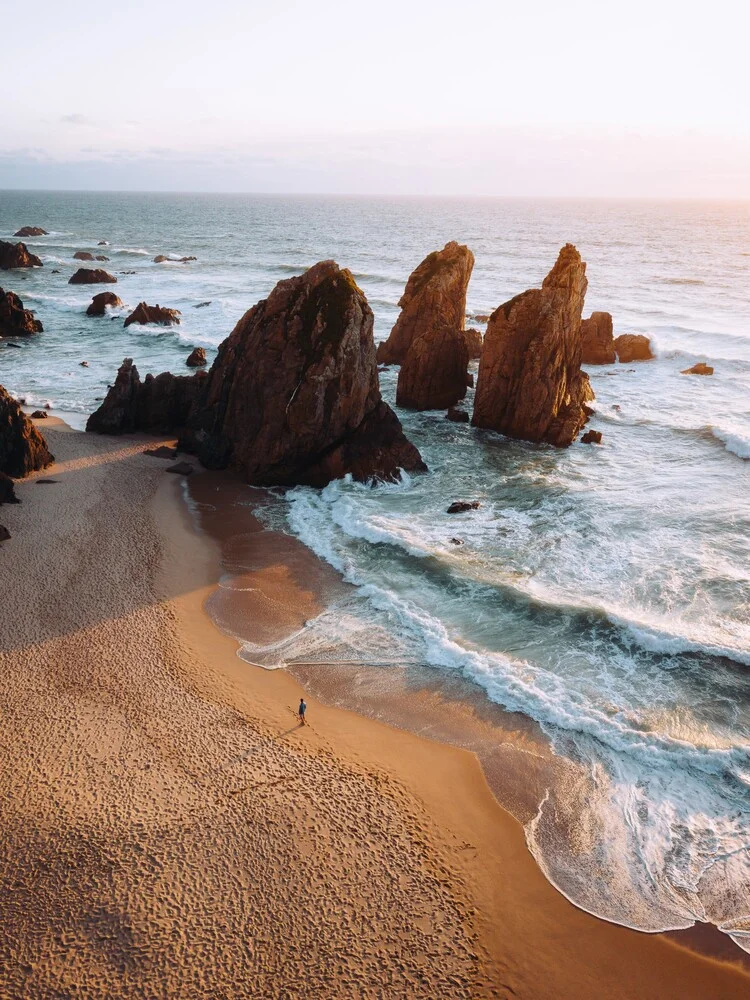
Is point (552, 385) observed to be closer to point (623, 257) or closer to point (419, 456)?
point (419, 456)

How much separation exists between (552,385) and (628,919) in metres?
25.9

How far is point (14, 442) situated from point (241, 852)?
21.2m

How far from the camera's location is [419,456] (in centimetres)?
3173

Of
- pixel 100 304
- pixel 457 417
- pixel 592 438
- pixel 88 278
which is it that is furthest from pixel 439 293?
pixel 88 278

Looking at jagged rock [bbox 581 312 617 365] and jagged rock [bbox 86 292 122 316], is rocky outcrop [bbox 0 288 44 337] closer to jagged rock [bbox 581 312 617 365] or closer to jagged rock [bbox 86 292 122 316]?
jagged rock [bbox 86 292 122 316]

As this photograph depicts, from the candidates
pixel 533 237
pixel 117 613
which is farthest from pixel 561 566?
pixel 533 237

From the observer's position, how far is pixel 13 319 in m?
55.2

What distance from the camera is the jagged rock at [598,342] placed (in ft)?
168

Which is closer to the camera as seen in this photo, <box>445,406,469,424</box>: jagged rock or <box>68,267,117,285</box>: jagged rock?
<box>445,406,469,424</box>: jagged rock

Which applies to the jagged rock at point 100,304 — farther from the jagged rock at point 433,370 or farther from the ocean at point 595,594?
the jagged rock at point 433,370

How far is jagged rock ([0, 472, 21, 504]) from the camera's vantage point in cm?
2559

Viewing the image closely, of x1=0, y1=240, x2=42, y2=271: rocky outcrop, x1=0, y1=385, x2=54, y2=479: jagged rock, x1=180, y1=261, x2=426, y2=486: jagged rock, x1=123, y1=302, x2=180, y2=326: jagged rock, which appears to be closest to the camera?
x1=0, y1=385, x2=54, y2=479: jagged rock

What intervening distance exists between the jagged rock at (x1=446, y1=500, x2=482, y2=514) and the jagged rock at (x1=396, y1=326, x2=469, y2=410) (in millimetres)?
12595

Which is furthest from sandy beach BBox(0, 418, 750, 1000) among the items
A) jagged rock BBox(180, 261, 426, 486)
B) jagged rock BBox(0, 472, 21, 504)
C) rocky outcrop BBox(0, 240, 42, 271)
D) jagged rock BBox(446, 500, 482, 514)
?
rocky outcrop BBox(0, 240, 42, 271)
